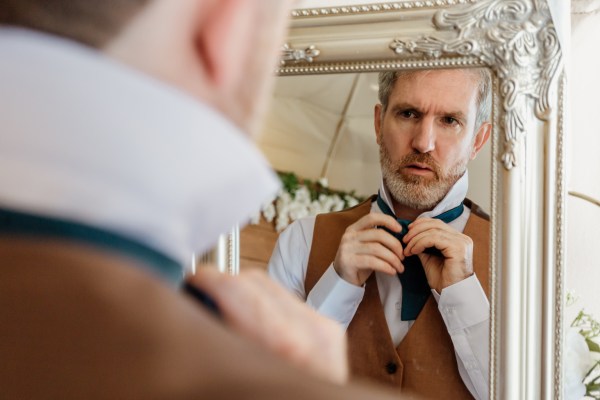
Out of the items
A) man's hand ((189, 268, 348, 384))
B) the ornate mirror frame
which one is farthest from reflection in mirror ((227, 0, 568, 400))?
man's hand ((189, 268, 348, 384))

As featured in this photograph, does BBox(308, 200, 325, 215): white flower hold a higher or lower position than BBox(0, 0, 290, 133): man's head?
higher

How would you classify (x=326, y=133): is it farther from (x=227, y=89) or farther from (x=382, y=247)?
(x=227, y=89)

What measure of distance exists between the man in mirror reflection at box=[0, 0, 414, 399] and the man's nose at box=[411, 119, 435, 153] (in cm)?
60

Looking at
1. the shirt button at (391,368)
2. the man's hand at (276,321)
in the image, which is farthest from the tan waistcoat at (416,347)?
the man's hand at (276,321)

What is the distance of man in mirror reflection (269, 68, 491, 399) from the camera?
0.83 meters

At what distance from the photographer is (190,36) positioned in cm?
23

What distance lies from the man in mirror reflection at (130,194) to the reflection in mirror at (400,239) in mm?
594

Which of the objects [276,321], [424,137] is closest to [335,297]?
[424,137]

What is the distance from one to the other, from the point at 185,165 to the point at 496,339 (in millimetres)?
664

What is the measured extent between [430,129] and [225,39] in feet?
2.07

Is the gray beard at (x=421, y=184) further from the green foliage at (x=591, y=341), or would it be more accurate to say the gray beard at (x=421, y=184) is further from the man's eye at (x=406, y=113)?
the green foliage at (x=591, y=341)

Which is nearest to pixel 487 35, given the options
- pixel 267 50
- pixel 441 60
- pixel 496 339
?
pixel 441 60

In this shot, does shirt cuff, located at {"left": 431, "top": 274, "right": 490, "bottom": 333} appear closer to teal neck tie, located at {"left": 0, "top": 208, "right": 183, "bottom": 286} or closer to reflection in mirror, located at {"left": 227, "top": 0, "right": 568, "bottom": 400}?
reflection in mirror, located at {"left": 227, "top": 0, "right": 568, "bottom": 400}

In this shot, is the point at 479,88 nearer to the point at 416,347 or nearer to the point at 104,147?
the point at 416,347
